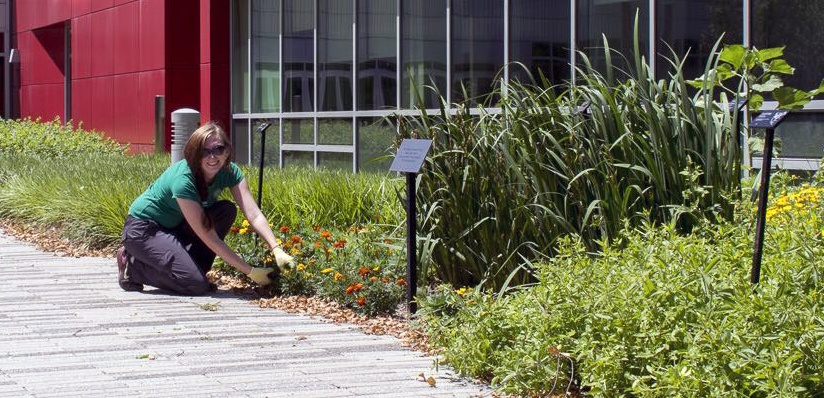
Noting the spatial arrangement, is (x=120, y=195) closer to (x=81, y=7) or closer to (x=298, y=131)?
(x=298, y=131)

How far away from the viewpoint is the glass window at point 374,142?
15.3 m

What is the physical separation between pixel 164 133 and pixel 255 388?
625 inches

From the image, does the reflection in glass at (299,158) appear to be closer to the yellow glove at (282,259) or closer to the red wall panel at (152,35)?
the red wall panel at (152,35)

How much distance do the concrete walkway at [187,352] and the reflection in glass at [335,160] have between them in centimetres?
744

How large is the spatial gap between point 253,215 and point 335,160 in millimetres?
8102

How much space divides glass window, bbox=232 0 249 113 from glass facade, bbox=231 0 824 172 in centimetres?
2

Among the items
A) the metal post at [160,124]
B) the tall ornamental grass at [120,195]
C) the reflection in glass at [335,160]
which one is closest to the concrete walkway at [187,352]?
the tall ornamental grass at [120,195]

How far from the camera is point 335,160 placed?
54.9ft

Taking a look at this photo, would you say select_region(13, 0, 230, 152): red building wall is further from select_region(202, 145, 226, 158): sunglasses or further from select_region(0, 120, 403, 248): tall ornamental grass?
select_region(202, 145, 226, 158): sunglasses

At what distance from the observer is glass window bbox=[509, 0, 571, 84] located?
484 inches

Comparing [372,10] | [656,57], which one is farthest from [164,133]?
[656,57]

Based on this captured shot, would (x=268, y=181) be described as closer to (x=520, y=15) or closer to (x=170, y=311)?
(x=520, y=15)

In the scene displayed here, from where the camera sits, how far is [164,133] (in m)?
21.1

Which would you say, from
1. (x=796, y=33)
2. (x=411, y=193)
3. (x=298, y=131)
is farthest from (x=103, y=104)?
(x=411, y=193)
